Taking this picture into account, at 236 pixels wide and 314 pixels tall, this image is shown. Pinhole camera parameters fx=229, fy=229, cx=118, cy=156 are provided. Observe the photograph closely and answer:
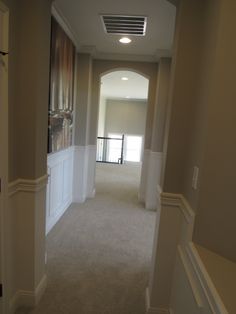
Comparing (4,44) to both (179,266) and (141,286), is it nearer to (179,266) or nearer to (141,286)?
(179,266)

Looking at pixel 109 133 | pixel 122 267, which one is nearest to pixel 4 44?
pixel 122 267

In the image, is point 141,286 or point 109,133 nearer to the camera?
point 141,286

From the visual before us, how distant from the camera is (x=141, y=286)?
2100 mm

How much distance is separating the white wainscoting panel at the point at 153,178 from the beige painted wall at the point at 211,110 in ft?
7.65

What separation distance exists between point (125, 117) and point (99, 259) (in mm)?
9193

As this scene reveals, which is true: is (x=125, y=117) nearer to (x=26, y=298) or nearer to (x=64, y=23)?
(x=64, y=23)

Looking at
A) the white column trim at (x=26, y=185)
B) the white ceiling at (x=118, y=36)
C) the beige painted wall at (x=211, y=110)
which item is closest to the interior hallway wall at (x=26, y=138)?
the white column trim at (x=26, y=185)

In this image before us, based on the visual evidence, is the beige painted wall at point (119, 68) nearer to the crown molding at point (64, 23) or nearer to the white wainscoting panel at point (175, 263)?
the crown molding at point (64, 23)

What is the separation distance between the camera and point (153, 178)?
3879 millimetres

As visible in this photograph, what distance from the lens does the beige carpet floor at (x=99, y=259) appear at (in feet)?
6.10

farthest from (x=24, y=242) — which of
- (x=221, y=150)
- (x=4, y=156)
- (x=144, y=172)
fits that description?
(x=144, y=172)

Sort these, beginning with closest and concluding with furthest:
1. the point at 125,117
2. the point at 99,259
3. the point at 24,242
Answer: the point at 24,242, the point at 99,259, the point at 125,117

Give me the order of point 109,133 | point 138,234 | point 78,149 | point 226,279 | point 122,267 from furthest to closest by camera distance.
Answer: point 109,133, point 78,149, point 138,234, point 122,267, point 226,279

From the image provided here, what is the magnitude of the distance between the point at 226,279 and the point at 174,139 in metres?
0.86
